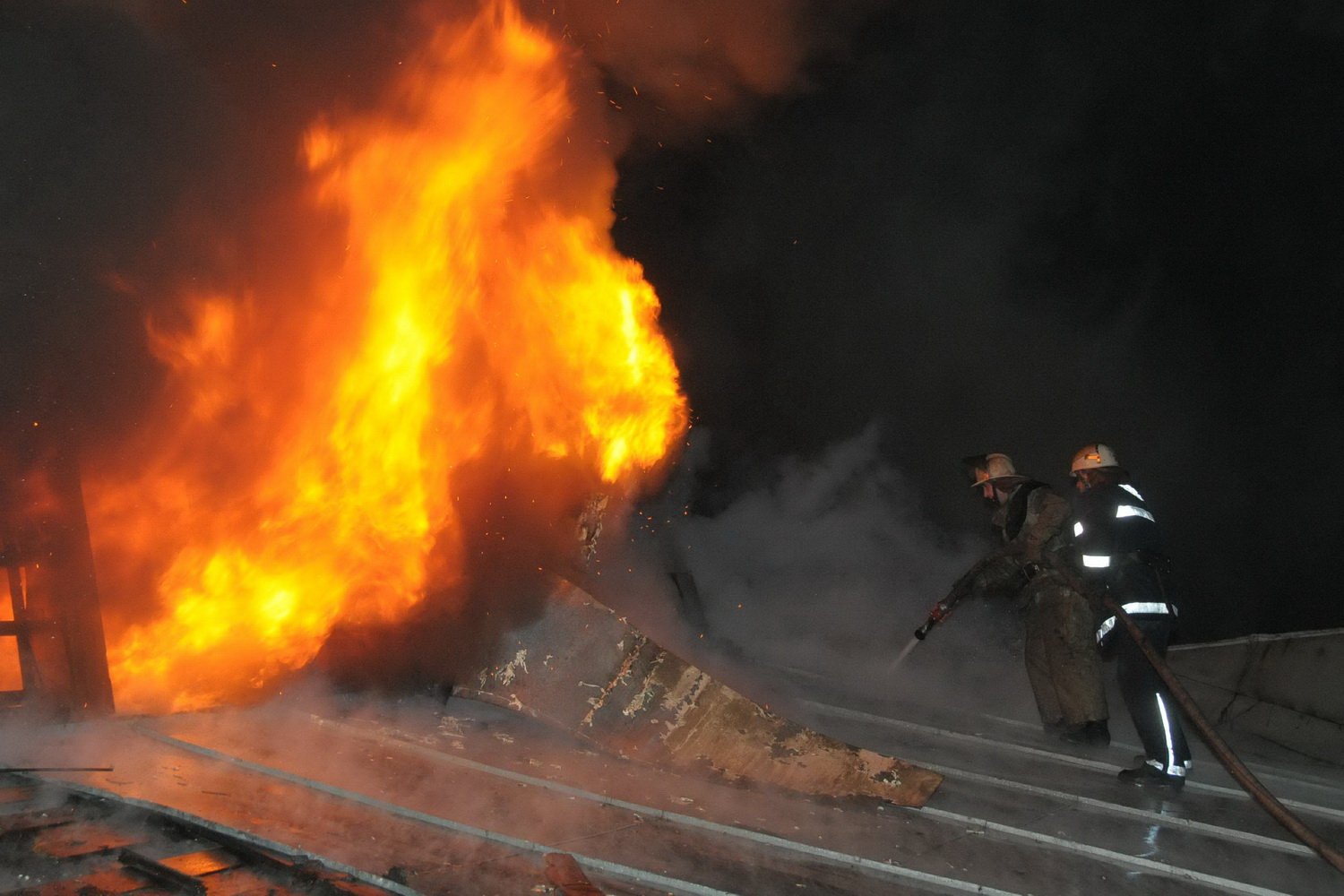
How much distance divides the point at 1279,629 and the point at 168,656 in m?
9.34

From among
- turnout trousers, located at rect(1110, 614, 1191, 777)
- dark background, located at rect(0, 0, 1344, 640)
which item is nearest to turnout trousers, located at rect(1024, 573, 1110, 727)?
turnout trousers, located at rect(1110, 614, 1191, 777)

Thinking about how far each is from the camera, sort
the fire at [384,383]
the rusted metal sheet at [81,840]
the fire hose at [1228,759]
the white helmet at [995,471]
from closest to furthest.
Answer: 1. the rusted metal sheet at [81,840]
2. the fire hose at [1228,759]
3. the fire at [384,383]
4. the white helmet at [995,471]

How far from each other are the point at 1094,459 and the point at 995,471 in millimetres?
810

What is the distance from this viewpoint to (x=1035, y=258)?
34.2 ft

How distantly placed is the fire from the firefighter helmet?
2.52 metres

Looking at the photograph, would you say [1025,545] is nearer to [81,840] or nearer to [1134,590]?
[1134,590]

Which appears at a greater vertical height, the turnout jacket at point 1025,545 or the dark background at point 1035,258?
the dark background at point 1035,258

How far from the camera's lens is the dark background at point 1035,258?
9625mm

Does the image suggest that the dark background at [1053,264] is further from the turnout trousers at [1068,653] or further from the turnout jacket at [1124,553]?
the turnout jacket at [1124,553]

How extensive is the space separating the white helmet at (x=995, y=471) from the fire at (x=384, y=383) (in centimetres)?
253

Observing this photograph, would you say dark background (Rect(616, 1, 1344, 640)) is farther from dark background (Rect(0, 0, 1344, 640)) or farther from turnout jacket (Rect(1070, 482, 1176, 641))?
turnout jacket (Rect(1070, 482, 1176, 641))

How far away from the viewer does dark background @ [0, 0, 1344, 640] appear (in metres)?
9.62

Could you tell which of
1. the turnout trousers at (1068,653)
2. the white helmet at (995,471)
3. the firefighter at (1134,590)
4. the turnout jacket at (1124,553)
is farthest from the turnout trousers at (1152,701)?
A: the white helmet at (995,471)

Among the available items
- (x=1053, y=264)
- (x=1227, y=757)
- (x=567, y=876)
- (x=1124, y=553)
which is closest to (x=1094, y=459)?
(x=1124, y=553)
